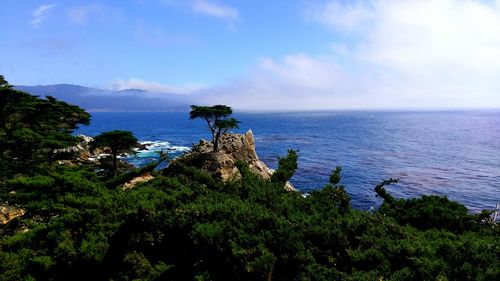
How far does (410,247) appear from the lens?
13078mm

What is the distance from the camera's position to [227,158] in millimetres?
39938

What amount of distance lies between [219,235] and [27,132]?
16.1m

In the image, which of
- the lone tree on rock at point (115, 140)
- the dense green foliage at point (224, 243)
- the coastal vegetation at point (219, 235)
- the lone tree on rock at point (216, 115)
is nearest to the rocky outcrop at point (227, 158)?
the lone tree on rock at point (216, 115)

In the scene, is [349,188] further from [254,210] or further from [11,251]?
[11,251]

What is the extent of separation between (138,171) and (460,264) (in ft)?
88.6

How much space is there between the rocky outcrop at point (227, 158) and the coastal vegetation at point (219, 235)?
10240mm

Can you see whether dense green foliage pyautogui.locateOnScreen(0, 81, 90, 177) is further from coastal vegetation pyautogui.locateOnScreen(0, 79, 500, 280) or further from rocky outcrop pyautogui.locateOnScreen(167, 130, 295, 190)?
rocky outcrop pyautogui.locateOnScreen(167, 130, 295, 190)

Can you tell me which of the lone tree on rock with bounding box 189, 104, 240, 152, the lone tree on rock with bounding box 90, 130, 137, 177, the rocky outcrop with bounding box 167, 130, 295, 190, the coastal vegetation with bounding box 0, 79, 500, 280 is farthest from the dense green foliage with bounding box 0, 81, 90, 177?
the lone tree on rock with bounding box 189, 104, 240, 152

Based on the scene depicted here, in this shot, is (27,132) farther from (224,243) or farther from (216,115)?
(216,115)

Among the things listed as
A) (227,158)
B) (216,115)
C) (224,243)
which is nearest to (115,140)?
(227,158)

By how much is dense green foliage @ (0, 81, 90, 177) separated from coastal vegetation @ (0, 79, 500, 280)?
0.14 metres

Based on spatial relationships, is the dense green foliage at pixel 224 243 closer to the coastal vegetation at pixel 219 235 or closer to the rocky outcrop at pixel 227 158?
the coastal vegetation at pixel 219 235

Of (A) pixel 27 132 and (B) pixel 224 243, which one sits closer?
(B) pixel 224 243

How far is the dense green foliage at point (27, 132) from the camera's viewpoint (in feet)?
74.8
